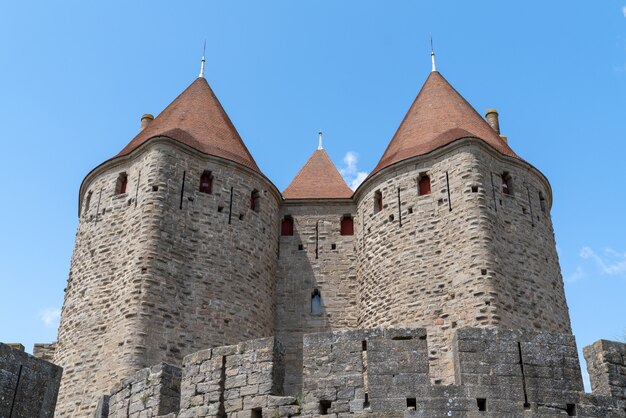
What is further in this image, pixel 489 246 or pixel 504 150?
pixel 504 150

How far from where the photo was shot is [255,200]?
65.4 ft

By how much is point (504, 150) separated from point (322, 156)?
8.08 meters

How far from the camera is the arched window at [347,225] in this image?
2067cm

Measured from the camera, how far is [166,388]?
28.0ft

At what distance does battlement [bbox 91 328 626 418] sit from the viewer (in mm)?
7387

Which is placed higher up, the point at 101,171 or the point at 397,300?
the point at 101,171

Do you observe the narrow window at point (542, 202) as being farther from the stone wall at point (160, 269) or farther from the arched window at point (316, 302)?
the stone wall at point (160, 269)

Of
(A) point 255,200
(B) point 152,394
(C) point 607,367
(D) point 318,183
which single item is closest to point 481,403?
(C) point 607,367

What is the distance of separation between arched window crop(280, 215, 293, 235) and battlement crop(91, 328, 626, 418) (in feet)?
42.0

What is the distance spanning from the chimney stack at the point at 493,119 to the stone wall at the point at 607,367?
15000 mm

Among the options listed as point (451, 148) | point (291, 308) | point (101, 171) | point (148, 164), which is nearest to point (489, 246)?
point (451, 148)

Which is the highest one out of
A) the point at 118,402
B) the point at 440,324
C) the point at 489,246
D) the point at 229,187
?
the point at 229,187

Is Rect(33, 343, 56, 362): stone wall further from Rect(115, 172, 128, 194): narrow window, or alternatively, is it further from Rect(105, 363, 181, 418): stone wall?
Rect(105, 363, 181, 418): stone wall

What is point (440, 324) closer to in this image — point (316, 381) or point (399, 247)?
point (399, 247)
